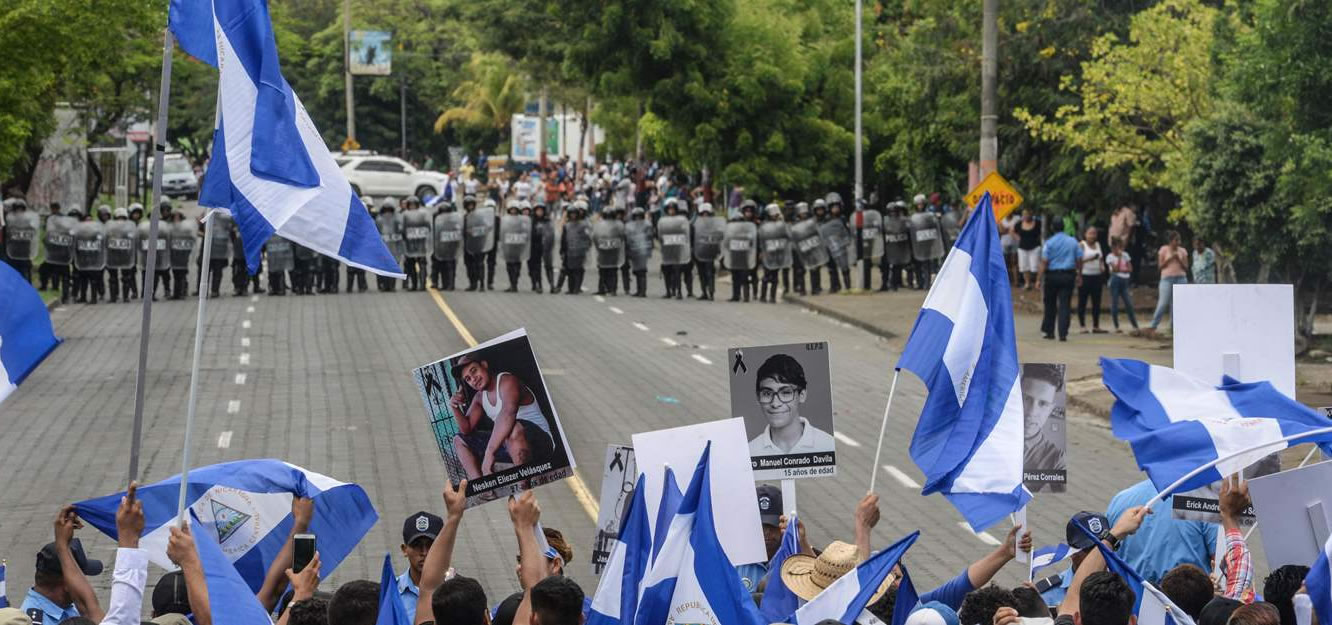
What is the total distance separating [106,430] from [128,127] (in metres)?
34.3

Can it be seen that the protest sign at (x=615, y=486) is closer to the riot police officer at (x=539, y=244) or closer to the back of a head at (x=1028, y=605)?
the back of a head at (x=1028, y=605)

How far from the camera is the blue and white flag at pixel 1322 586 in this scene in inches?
268

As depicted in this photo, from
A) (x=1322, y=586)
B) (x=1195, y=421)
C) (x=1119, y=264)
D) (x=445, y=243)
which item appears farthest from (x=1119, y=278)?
(x=1322, y=586)

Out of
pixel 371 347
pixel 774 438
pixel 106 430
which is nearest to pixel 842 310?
pixel 371 347

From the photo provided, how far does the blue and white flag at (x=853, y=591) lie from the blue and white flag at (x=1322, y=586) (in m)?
1.44

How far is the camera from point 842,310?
1246 inches

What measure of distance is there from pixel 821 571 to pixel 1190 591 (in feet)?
4.69

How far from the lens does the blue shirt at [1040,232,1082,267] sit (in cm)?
2658

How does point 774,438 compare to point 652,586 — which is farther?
point 774,438

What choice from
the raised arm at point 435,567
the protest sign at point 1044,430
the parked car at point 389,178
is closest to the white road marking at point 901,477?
the protest sign at point 1044,430

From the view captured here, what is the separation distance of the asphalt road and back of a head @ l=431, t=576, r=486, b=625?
5563 mm

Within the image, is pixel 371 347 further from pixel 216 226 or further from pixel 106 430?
pixel 216 226

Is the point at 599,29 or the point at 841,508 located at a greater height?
the point at 599,29

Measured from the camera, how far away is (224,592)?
21.9ft
